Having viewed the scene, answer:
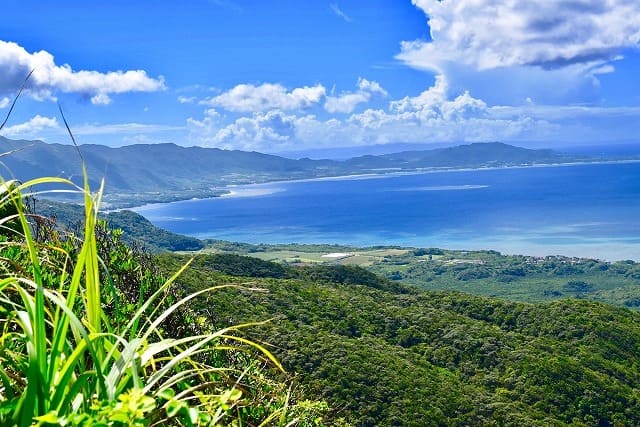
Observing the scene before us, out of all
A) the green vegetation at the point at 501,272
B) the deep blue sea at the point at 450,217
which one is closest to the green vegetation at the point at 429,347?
the green vegetation at the point at 501,272

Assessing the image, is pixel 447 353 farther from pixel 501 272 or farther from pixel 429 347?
pixel 501 272

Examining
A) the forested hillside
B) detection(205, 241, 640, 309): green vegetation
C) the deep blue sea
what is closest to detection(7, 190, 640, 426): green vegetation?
the forested hillside

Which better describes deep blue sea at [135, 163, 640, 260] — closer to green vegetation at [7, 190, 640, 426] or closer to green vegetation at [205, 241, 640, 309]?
green vegetation at [205, 241, 640, 309]

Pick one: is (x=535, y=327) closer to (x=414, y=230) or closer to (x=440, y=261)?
(x=440, y=261)

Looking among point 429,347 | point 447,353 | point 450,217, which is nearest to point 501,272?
point 429,347

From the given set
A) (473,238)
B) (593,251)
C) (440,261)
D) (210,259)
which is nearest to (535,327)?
(210,259)

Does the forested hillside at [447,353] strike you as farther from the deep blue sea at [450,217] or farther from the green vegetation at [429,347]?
the deep blue sea at [450,217]

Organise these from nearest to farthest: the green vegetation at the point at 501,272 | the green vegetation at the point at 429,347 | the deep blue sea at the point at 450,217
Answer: the green vegetation at the point at 429,347 → the green vegetation at the point at 501,272 → the deep blue sea at the point at 450,217
